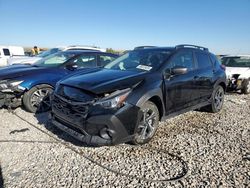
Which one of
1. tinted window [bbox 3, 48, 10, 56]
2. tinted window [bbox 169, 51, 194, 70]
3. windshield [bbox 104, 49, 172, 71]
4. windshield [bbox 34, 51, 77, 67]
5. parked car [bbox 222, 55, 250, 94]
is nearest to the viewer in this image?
windshield [bbox 104, 49, 172, 71]

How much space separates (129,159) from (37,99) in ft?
10.1

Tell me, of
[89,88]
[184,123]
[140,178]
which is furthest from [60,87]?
[184,123]

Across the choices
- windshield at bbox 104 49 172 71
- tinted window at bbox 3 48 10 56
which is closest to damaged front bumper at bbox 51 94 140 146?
windshield at bbox 104 49 172 71

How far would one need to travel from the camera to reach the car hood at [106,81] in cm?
349

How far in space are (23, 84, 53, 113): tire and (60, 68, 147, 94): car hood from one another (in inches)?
65.7

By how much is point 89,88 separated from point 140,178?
1.50 meters

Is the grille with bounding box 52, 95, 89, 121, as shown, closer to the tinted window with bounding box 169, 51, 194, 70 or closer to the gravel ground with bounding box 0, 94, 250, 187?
the gravel ground with bounding box 0, 94, 250, 187

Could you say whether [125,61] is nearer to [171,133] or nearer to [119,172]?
[171,133]

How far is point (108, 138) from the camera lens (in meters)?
3.36

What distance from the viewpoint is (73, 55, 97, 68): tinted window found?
645 cm

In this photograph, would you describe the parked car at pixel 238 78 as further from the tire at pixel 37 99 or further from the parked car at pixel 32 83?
the tire at pixel 37 99

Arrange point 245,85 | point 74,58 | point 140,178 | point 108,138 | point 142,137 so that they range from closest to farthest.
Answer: point 140,178 → point 108,138 → point 142,137 → point 74,58 → point 245,85

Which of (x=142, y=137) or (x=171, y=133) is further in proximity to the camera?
(x=171, y=133)

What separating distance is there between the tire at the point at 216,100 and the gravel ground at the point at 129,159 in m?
1.11
